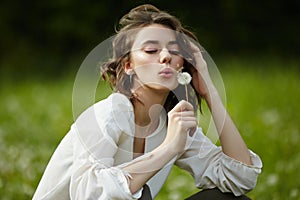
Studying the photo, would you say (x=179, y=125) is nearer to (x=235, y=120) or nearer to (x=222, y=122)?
(x=222, y=122)

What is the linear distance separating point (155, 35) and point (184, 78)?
197 millimetres

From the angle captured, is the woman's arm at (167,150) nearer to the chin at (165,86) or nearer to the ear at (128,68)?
the chin at (165,86)

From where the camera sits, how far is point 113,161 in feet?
8.68

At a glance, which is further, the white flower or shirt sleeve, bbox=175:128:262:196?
shirt sleeve, bbox=175:128:262:196

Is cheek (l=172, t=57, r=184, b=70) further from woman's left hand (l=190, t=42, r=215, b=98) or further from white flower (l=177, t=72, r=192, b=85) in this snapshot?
woman's left hand (l=190, t=42, r=215, b=98)

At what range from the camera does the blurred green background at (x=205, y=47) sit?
4.29m

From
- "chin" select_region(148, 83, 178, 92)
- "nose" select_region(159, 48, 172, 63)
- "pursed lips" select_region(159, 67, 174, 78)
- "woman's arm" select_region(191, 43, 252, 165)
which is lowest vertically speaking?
"woman's arm" select_region(191, 43, 252, 165)

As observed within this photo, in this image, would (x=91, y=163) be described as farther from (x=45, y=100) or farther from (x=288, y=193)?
(x=45, y=100)

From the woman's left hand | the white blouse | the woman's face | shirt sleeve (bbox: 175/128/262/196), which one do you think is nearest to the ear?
the woman's face

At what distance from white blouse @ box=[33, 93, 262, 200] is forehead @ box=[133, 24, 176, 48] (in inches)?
8.5

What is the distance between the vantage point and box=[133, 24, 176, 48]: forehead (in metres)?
2.71

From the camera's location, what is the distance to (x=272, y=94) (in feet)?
23.6

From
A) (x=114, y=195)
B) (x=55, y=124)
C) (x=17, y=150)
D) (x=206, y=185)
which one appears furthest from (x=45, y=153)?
(x=114, y=195)

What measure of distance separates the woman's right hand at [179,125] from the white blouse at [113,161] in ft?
0.30
